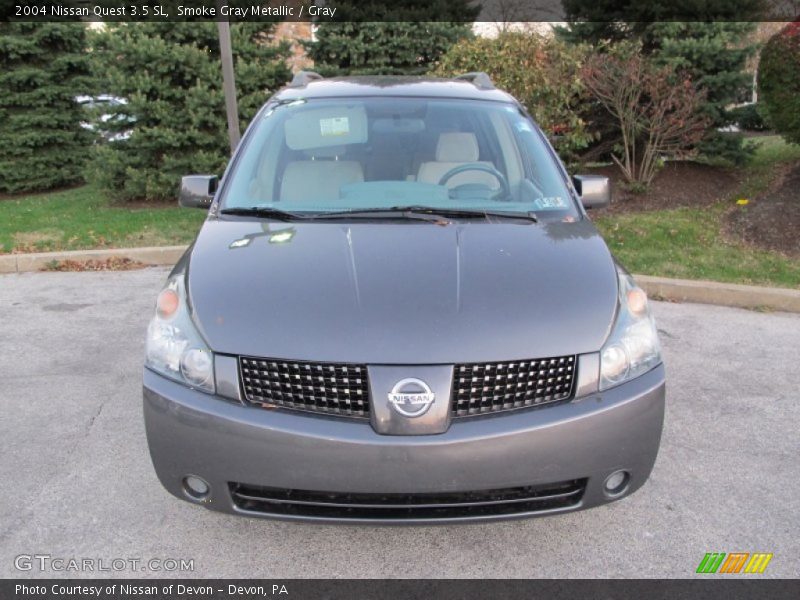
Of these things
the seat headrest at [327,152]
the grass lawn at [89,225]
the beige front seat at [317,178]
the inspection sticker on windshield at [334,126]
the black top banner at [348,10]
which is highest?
the black top banner at [348,10]

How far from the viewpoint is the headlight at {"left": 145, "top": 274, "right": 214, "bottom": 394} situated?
7.84 ft

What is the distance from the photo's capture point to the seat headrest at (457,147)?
3.71 metres

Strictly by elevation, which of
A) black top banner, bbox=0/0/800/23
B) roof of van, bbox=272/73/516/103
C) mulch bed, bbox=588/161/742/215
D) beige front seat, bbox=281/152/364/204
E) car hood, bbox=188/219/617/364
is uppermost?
black top banner, bbox=0/0/800/23

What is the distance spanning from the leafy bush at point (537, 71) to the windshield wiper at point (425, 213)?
5.83 metres

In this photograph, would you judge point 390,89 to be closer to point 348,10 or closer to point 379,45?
point 379,45

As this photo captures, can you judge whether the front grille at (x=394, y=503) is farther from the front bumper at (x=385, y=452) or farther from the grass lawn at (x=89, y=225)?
the grass lawn at (x=89, y=225)

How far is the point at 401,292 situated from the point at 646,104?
24.2ft

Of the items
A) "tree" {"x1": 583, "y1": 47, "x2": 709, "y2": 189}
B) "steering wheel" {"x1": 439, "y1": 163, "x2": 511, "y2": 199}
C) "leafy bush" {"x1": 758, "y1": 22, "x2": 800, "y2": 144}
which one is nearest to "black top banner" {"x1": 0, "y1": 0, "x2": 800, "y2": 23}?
"tree" {"x1": 583, "y1": 47, "x2": 709, "y2": 189}

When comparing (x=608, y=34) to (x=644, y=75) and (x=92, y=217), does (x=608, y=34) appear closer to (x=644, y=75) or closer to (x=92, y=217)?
(x=644, y=75)

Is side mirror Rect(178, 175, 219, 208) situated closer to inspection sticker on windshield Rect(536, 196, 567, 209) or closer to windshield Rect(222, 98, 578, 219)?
windshield Rect(222, 98, 578, 219)

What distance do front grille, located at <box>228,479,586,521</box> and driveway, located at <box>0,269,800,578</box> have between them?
0.36 m
